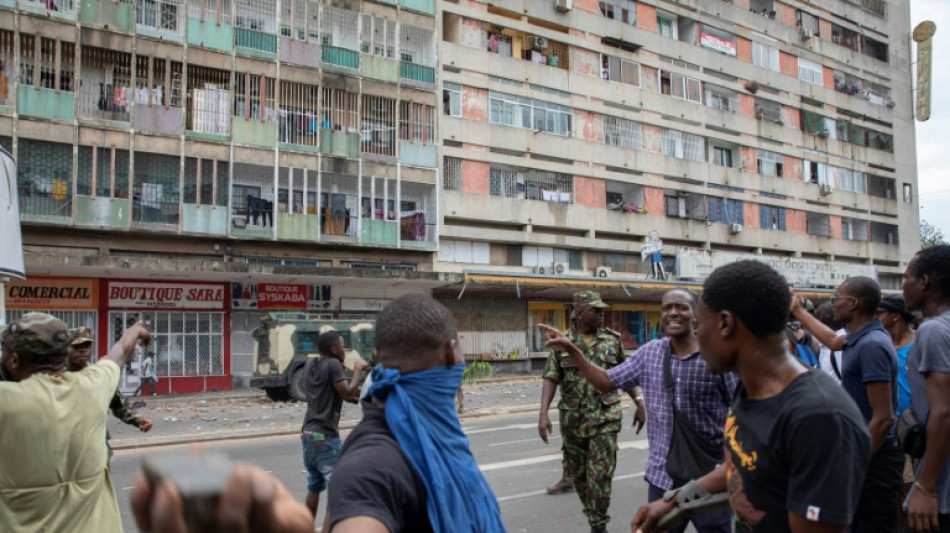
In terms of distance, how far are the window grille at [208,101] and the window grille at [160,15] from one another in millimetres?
1323

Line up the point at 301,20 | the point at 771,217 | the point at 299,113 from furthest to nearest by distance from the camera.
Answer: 1. the point at 771,217
2. the point at 301,20
3. the point at 299,113

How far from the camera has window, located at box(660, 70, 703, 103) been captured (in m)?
36.8

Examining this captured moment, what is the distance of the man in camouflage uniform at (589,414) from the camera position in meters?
5.95

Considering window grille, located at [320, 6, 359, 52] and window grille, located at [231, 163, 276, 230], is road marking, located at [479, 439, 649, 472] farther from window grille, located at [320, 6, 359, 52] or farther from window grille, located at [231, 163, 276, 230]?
window grille, located at [320, 6, 359, 52]

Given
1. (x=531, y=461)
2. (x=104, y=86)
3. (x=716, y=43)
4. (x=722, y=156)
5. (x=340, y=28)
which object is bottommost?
(x=531, y=461)

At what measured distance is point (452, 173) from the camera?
96.2 feet

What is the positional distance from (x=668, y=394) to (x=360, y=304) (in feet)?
76.8

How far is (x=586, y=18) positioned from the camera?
33938 mm

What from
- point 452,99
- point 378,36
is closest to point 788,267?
point 452,99

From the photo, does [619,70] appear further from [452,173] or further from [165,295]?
[165,295]

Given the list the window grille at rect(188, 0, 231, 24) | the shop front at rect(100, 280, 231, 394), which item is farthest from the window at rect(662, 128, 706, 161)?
the shop front at rect(100, 280, 231, 394)

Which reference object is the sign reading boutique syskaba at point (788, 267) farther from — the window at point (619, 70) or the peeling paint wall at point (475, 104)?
the peeling paint wall at point (475, 104)

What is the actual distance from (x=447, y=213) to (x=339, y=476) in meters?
27.1

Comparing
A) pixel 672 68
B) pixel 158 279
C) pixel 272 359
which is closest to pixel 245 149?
pixel 158 279
